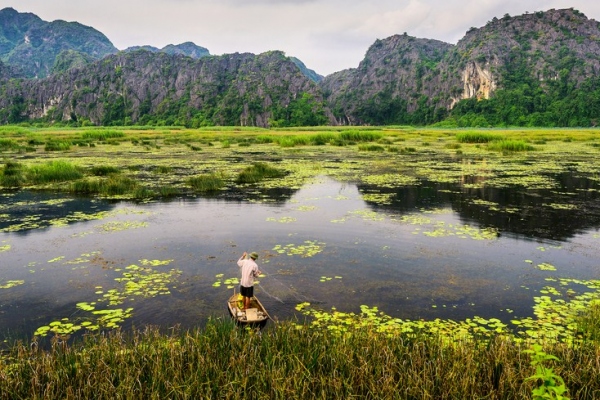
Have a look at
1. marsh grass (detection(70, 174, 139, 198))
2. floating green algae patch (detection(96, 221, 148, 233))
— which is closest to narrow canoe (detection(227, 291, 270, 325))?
floating green algae patch (detection(96, 221, 148, 233))

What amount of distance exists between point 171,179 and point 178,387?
2260 centimetres

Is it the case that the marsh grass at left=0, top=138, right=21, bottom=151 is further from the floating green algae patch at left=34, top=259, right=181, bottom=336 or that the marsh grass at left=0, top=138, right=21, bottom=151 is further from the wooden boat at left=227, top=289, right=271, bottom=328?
the wooden boat at left=227, top=289, right=271, bottom=328

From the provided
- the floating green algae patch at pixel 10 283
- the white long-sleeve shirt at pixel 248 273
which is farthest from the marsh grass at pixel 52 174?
the white long-sleeve shirt at pixel 248 273

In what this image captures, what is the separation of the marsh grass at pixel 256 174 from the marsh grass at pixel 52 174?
397 inches

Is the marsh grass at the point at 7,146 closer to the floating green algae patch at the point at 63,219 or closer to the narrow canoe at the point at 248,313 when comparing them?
the floating green algae patch at the point at 63,219

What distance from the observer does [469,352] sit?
19.5 ft

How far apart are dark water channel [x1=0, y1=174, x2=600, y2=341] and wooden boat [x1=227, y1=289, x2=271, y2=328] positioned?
1.72ft

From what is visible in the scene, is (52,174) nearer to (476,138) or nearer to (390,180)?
(390,180)

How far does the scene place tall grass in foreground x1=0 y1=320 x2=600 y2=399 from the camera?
211 inches

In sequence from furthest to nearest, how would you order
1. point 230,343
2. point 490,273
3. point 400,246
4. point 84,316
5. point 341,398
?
point 400,246 → point 490,273 → point 84,316 → point 230,343 → point 341,398

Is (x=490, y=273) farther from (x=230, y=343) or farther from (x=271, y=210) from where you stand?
(x=271, y=210)

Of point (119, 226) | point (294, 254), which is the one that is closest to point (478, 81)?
point (119, 226)

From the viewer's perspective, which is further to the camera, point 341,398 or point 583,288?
point 583,288

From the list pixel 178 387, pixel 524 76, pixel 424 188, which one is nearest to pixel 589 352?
pixel 178 387
